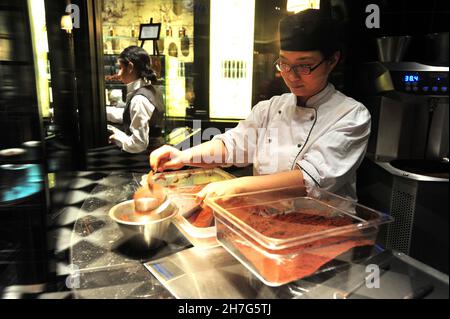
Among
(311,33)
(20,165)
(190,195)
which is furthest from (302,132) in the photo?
(20,165)

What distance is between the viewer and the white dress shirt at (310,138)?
0.97 m

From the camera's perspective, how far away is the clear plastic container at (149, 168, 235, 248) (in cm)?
94

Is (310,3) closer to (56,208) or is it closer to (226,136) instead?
(226,136)

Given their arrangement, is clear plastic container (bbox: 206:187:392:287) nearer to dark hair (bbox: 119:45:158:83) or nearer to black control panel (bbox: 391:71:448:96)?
black control panel (bbox: 391:71:448:96)

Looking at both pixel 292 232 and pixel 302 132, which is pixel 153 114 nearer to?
pixel 302 132

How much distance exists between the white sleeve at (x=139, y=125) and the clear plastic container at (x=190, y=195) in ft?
0.38

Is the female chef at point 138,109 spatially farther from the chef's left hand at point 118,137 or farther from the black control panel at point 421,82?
the black control panel at point 421,82

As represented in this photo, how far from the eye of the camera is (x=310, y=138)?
3.46 ft

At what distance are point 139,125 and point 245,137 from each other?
0.36 m

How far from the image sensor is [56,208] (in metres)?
1.47

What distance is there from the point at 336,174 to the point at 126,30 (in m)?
0.78

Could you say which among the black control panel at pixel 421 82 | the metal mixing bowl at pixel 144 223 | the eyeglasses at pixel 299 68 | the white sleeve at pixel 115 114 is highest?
the eyeglasses at pixel 299 68

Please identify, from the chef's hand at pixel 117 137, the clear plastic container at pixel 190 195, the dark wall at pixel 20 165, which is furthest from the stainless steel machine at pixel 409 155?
the dark wall at pixel 20 165

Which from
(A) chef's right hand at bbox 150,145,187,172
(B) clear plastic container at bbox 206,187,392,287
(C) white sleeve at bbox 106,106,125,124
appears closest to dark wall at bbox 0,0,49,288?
(C) white sleeve at bbox 106,106,125,124
